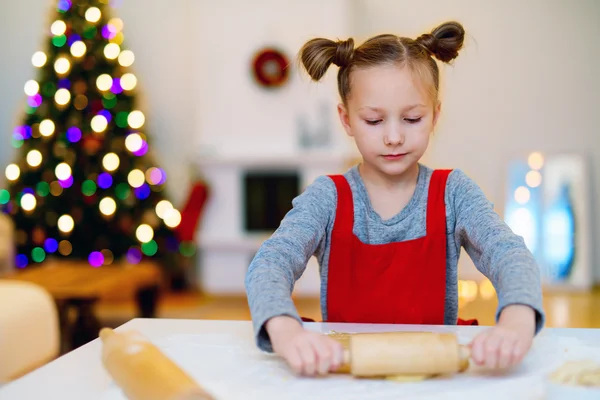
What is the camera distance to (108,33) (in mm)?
4875

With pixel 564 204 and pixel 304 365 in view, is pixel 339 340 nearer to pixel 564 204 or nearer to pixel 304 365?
pixel 304 365

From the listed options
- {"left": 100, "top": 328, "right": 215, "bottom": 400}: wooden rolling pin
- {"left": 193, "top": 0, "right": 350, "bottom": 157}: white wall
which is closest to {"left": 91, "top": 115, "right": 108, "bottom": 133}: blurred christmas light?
{"left": 193, "top": 0, "right": 350, "bottom": 157}: white wall

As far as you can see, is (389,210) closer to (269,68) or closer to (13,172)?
(269,68)

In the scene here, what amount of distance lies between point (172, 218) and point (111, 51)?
125 cm

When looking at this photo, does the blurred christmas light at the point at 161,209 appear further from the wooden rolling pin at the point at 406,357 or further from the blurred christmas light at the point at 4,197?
the wooden rolling pin at the point at 406,357

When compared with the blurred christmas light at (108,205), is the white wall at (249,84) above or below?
above

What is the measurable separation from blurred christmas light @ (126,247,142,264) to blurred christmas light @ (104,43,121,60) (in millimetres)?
1355

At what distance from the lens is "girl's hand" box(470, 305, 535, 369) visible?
820 mm

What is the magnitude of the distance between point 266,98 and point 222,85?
13.2 inches

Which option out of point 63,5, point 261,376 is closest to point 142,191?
point 63,5

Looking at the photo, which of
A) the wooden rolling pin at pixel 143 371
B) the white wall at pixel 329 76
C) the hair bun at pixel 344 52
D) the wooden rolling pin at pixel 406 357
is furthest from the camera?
the white wall at pixel 329 76

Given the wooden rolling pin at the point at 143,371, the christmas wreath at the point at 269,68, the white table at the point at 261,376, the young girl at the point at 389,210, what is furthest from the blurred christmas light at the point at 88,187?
the wooden rolling pin at the point at 143,371

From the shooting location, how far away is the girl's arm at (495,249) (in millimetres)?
938

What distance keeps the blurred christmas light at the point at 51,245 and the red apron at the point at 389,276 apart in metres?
4.00
